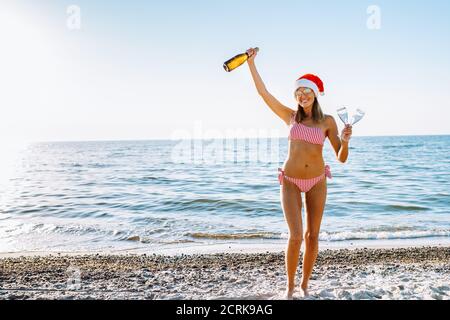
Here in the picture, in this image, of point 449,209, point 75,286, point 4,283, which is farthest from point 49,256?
point 449,209

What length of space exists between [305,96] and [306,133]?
14.0 inches

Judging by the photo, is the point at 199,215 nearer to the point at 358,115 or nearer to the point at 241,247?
the point at 241,247

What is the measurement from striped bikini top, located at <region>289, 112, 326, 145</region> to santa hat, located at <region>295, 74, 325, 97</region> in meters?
0.35

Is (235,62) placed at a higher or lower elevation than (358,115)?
higher

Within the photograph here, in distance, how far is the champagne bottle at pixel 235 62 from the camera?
437cm

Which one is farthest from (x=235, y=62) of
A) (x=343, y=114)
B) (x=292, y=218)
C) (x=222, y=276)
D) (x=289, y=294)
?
(x=222, y=276)

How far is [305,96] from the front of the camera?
169 inches

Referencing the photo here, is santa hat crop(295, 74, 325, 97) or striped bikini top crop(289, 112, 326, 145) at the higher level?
santa hat crop(295, 74, 325, 97)

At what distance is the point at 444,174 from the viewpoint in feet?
79.6

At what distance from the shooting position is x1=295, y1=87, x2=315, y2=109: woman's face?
14.0ft

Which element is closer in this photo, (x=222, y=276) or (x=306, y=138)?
(x=306, y=138)

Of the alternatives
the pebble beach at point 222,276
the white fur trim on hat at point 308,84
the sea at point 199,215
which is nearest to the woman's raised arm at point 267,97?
the white fur trim on hat at point 308,84

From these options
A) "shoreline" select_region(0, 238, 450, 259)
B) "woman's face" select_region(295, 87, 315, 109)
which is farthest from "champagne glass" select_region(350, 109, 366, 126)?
"shoreline" select_region(0, 238, 450, 259)

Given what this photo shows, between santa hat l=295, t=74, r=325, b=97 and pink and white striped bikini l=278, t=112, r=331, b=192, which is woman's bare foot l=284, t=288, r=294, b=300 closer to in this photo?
pink and white striped bikini l=278, t=112, r=331, b=192
